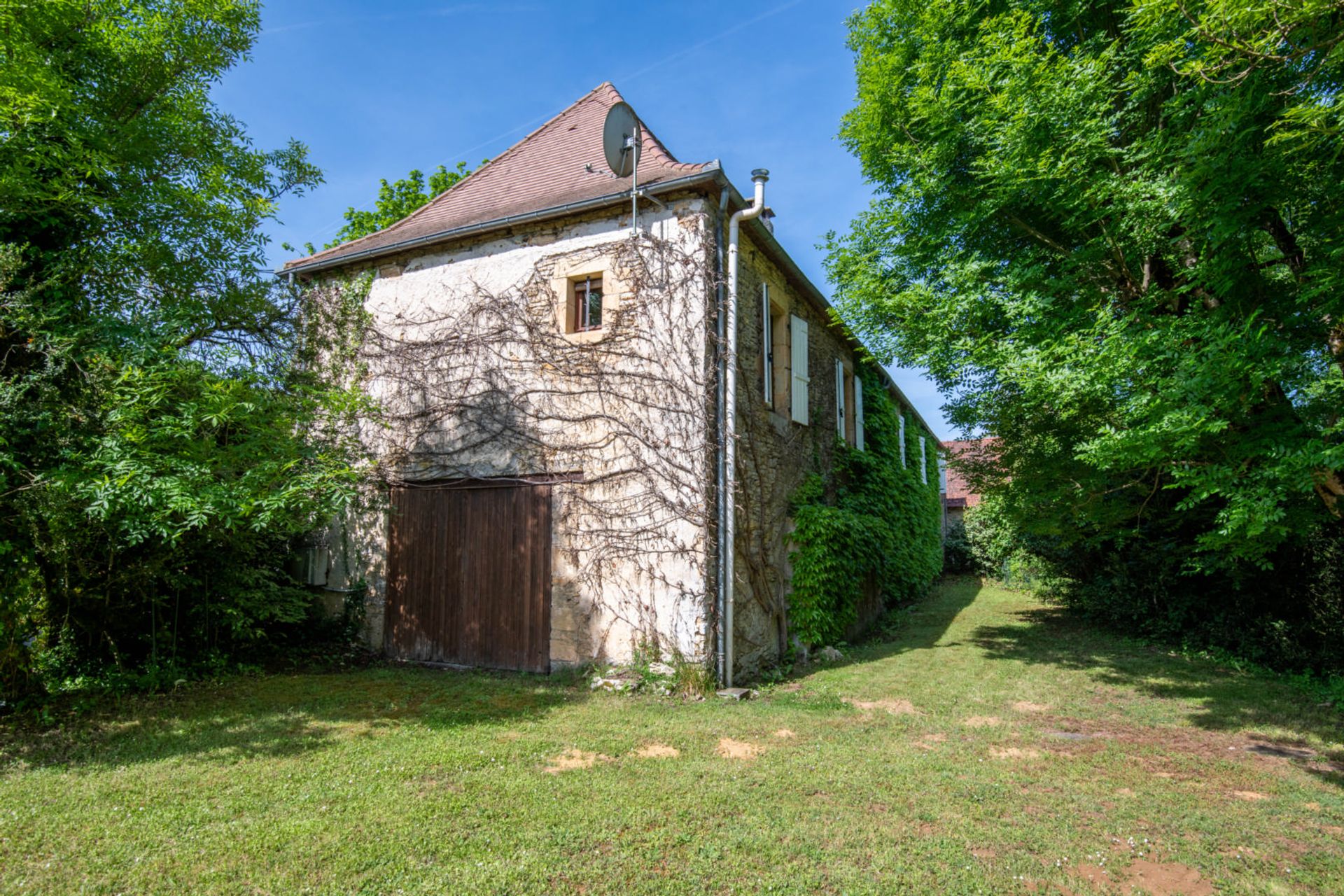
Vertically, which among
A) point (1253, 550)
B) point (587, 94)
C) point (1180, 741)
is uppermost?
point (587, 94)

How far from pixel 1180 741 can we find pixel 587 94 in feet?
31.0

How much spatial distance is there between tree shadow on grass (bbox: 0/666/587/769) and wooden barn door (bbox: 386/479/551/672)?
350mm

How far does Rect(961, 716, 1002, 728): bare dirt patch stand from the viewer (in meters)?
5.16

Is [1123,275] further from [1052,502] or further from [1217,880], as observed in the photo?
[1217,880]

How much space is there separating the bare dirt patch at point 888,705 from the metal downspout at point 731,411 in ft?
3.67

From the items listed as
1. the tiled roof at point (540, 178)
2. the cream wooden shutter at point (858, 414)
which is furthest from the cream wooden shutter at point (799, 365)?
the tiled roof at point (540, 178)

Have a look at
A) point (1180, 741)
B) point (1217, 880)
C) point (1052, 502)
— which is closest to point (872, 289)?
point (1052, 502)

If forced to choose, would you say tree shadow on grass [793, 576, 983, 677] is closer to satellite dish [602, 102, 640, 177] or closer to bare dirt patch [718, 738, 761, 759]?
bare dirt patch [718, 738, 761, 759]

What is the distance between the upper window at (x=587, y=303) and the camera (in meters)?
7.04

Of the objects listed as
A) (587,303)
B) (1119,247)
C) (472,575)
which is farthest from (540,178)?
(1119,247)

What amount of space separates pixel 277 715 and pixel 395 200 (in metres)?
15.6

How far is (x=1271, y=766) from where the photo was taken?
14.2 feet

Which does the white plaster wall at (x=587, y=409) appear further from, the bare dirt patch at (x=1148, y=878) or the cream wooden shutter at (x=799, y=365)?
the bare dirt patch at (x=1148, y=878)

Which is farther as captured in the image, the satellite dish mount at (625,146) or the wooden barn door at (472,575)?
the wooden barn door at (472,575)
